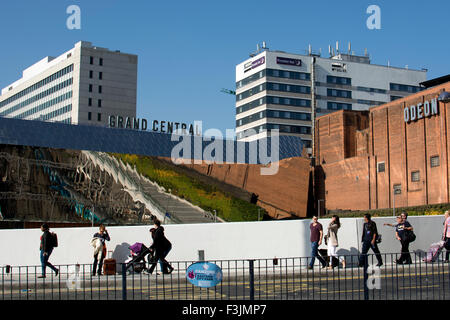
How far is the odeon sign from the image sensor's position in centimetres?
5353

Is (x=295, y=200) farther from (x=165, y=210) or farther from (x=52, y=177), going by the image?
(x=52, y=177)

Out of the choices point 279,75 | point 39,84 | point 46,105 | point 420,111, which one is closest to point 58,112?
point 46,105

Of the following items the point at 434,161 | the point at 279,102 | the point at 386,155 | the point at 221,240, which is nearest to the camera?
the point at 221,240

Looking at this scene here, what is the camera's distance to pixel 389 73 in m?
113

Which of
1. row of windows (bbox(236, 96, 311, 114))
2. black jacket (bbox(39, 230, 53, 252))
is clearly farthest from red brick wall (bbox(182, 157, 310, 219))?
black jacket (bbox(39, 230, 53, 252))

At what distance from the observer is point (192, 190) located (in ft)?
191

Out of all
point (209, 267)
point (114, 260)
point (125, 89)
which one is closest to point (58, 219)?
point (114, 260)

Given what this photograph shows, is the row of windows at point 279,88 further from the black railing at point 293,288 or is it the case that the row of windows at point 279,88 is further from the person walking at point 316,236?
the black railing at point 293,288

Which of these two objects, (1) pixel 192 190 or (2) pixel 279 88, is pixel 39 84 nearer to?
(2) pixel 279 88

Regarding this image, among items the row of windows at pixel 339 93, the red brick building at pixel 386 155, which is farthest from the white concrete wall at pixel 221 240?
the row of windows at pixel 339 93

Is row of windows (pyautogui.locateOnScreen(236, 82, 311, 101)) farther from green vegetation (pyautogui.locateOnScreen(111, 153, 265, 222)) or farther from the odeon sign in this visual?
the odeon sign

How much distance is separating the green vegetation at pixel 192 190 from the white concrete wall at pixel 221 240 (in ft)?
123

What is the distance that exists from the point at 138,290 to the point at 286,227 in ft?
22.4

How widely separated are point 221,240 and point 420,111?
137 ft
